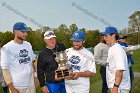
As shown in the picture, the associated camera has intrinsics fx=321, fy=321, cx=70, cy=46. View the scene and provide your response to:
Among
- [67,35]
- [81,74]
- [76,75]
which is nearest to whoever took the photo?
[76,75]

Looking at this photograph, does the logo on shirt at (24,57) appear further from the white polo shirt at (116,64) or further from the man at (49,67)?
the white polo shirt at (116,64)

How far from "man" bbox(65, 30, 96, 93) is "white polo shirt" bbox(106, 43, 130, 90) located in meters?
0.41

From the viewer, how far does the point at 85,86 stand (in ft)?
20.4

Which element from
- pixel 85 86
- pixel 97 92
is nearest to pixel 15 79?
pixel 85 86

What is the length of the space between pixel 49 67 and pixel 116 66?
1468 millimetres

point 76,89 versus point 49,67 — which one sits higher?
point 49,67

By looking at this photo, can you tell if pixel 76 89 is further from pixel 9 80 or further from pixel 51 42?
pixel 9 80

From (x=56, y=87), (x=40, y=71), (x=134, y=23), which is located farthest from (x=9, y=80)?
(x=134, y=23)

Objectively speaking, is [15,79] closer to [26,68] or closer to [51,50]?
[26,68]

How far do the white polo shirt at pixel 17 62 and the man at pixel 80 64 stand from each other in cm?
91

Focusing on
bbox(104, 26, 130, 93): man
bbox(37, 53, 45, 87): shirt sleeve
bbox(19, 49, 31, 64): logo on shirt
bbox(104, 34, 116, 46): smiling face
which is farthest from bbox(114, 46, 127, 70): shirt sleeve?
bbox(19, 49, 31, 64): logo on shirt

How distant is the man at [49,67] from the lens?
6426 millimetres

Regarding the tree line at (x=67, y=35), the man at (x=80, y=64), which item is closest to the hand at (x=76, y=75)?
the man at (x=80, y=64)

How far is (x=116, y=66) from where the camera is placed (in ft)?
18.7
